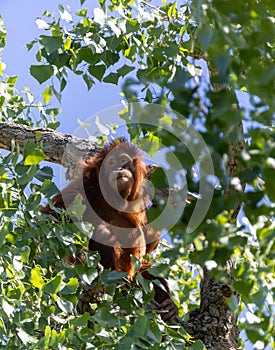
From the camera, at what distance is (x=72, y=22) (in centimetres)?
426

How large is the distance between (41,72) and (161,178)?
2223 mm

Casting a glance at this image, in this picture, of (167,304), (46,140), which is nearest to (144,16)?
(46,140)

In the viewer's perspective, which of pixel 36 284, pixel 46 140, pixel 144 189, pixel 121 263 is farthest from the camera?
pixel 144 189

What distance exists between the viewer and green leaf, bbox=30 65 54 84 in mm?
4164

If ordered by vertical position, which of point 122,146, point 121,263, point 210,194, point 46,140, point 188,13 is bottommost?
point 121,263

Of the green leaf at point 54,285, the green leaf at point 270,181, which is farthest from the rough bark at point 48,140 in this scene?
the green leaf at point 270,181

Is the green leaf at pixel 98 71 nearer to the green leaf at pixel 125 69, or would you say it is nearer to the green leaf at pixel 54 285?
the green leaf at pixel 125 69

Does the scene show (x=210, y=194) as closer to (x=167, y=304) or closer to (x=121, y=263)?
(x=167, y=304)

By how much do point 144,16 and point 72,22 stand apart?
1.31ft

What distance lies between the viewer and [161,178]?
2.11 m

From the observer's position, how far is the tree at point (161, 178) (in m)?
1.89

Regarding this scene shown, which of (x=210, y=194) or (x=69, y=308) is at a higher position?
(x=210, y=194)

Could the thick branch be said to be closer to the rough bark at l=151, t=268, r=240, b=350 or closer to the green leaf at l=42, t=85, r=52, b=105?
the rough bark at l=151, t=268, r=240, b=350

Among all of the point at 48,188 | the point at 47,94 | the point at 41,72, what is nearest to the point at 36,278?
the point at 48,188
